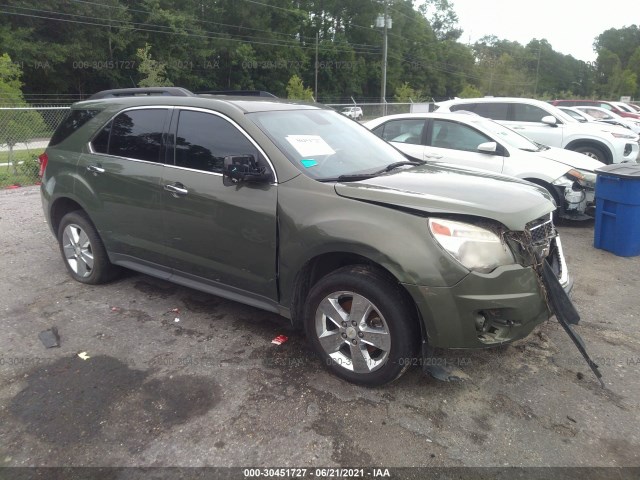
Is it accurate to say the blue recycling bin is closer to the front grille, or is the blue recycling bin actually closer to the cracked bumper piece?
the front grille

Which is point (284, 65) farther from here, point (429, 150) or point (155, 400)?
point (155, 400)

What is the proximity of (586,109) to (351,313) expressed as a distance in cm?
2364

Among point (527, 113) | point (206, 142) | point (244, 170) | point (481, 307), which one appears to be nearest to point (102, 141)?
point (206, 142)

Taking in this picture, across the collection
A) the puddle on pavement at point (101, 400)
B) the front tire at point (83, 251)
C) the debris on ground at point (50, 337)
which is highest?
the front tire at point (83, 251)

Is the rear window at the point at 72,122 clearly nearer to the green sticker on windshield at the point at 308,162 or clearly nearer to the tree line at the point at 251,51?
the green sticker on windshield at the point at 308,162

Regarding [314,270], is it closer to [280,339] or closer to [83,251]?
[280,339]

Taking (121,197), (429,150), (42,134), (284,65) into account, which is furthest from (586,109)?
(284,65)

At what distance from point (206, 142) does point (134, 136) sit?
912 millimetres

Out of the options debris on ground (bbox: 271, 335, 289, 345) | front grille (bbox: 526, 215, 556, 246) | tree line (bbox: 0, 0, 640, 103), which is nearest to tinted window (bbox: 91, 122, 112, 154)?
debris on ground (bbox: 271, 335, 289, 345)

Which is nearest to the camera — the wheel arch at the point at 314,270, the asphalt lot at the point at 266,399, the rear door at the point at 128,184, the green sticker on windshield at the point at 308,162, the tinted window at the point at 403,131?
the asphalt lot at the point at 266,399

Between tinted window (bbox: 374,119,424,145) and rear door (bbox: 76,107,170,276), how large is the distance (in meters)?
4.60

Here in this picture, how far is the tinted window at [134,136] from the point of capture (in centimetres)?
411

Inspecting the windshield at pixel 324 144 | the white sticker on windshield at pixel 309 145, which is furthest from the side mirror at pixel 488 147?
the white sticker on windshield at pixel 309 145

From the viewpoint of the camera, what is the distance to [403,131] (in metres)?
7.91
